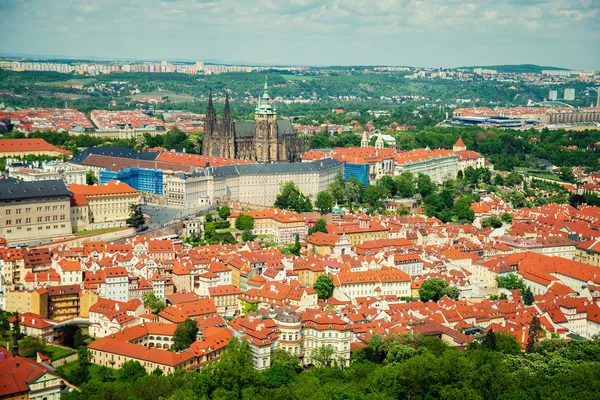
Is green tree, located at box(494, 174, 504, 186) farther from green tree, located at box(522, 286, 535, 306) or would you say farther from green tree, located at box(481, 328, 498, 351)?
green tree, located at box(481, 328, 498, 351)

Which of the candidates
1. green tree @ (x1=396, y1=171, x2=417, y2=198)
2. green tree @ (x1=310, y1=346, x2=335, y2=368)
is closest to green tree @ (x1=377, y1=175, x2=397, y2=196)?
green tree @ (x1=396, y1=171, x2=417, y2=198)

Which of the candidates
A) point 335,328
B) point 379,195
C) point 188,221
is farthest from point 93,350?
point 379,195

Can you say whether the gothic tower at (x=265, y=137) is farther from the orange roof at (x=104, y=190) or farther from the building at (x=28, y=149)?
the orange roof at (x=104, y=190)

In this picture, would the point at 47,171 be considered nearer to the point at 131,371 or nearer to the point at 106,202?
the point at 106,202

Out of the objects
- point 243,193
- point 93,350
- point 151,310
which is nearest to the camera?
point 93,350

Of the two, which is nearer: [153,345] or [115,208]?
[153,345]

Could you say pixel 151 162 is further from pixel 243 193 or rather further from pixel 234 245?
pixel 234 245
